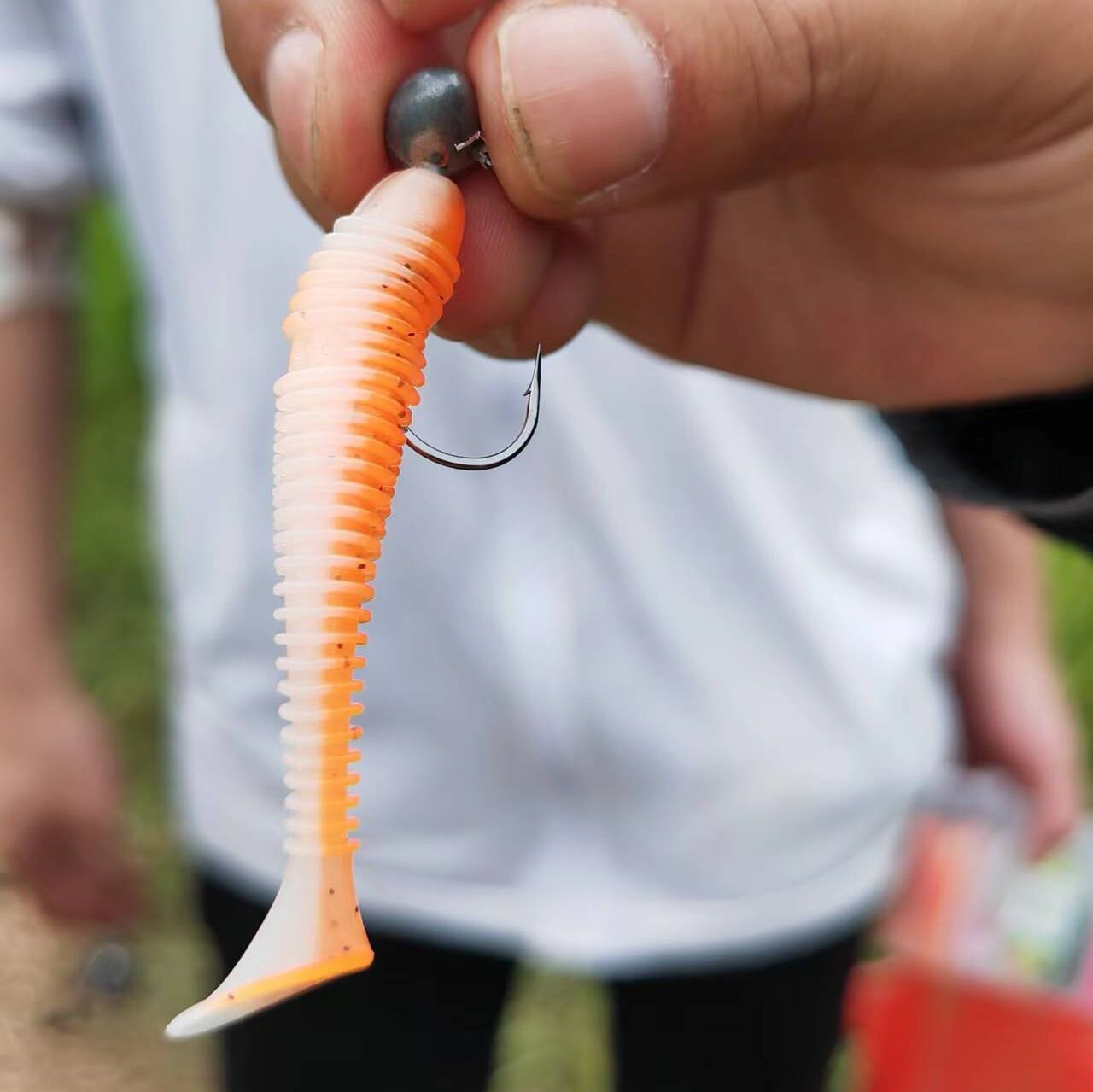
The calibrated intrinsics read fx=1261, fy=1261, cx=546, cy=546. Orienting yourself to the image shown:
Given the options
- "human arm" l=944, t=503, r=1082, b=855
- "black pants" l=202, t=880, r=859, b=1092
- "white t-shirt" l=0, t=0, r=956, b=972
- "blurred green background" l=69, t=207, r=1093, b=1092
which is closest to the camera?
"white t-shirt" l=0, t=0, r=956, b=972

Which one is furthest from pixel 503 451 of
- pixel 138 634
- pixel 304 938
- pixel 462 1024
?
pixel 138 634

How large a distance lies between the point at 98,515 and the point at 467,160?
2773mm

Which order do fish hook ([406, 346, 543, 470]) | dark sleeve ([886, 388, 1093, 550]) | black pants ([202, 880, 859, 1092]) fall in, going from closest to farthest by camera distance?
fish hook ([406, 346, 543, 470]), dark sleeve ([886, 388, 1093, 550]), black pants ([202, 880, 859, 1092])

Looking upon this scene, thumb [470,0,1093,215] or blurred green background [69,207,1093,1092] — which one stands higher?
thumb [470,0,1093,215]

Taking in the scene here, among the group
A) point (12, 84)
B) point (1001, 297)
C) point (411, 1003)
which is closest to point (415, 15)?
point (1001, 297)

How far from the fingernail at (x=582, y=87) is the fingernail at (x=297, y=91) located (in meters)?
0.10

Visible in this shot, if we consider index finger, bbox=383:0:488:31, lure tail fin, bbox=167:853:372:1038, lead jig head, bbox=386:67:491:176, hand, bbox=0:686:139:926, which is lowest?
hand, bbox=0:686:139:926

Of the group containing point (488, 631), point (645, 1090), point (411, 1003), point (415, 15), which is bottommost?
point (645, 1090)

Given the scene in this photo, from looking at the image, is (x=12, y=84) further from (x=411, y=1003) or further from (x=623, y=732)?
(x=411, y=1003)

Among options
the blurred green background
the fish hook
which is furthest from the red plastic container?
the fish hook

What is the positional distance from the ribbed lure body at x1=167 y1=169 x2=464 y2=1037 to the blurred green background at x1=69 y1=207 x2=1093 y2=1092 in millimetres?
1000

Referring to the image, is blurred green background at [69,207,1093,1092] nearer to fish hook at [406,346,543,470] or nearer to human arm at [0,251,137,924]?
human arm at [0,251,137,924]

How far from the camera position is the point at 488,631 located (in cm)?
107

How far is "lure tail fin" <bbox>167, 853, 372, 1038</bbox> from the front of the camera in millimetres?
496
